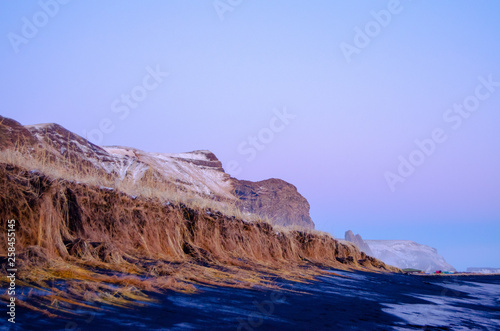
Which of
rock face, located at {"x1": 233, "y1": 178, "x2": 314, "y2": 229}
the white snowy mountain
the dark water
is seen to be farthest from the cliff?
the white snowy mountain

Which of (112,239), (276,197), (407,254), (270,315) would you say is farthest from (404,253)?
(270,315)

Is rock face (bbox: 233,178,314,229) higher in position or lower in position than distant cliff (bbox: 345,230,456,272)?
higher

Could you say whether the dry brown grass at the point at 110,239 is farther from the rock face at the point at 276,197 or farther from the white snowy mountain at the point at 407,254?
the white snowy mountain at the point at 407,254

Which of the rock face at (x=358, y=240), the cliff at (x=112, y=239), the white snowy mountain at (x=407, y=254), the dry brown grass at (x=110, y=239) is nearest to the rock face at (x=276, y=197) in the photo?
the rock face at (x=358, y=240)

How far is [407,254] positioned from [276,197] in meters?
20.9

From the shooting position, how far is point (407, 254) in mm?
59312

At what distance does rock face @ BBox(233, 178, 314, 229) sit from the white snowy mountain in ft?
35.6

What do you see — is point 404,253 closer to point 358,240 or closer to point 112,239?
point 358,240

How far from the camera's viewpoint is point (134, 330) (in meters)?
3.10

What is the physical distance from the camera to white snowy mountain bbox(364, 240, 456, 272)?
54.3 m

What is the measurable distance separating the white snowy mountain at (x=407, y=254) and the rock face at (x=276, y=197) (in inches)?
427

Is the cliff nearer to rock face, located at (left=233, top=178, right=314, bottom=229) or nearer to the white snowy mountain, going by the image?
rock face, located at (left=233, top=178, right=314, bottom=229)

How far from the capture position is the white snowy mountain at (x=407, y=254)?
178 ft

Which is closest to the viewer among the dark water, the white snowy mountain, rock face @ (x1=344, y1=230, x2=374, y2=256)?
the dark water
